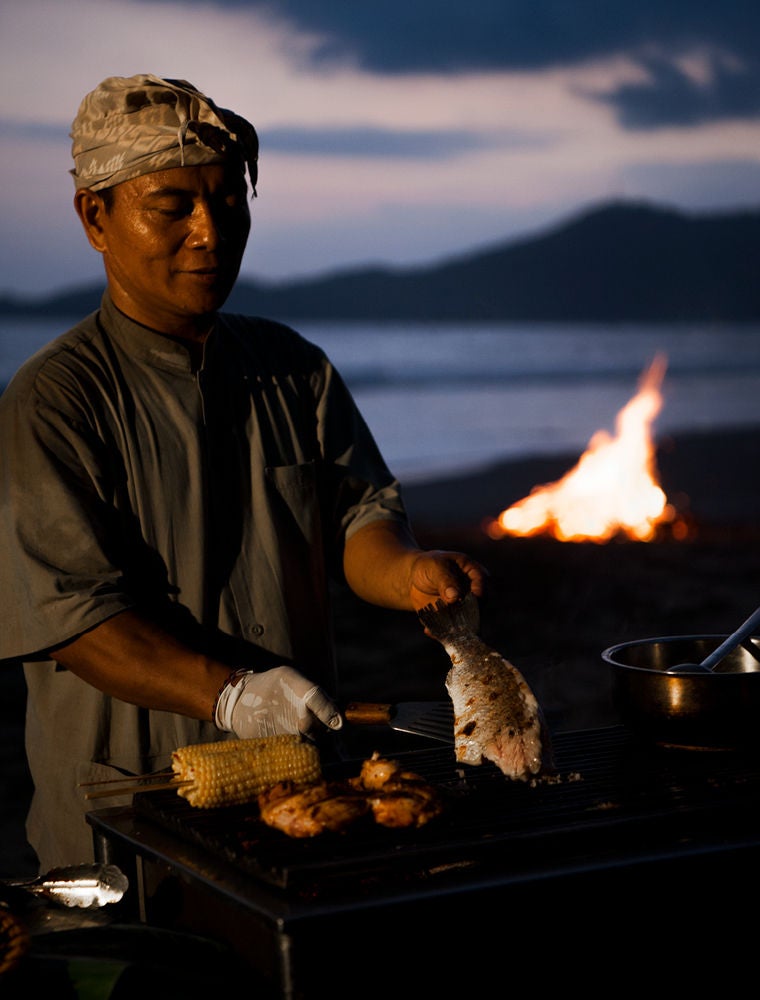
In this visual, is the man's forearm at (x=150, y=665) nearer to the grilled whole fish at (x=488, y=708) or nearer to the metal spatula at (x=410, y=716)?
the metal spatula at (x=410, y=716)

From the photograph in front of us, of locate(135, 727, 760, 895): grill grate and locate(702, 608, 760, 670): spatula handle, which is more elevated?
locate(702, 608, 760, 670): spatula handle

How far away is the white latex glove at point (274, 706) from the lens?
2789 millimetres

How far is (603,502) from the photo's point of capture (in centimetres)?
1253

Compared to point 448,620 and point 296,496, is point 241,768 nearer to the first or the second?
point 448,620

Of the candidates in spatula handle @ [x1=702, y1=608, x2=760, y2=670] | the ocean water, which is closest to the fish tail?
spatula handle @ [x1=702, y1=608, x2=760, y2=670]

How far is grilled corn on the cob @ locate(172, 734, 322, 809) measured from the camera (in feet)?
8.56

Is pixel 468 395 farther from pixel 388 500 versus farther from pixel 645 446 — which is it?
pixel 388 500

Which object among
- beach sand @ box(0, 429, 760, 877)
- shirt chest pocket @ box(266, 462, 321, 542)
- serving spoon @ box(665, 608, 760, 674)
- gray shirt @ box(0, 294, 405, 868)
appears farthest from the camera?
beach sand @ box(0, 429, 760, 877)

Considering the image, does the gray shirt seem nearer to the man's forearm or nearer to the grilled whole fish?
the man's forearm

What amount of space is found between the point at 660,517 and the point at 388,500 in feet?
33.9

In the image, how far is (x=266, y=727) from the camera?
9.39ft

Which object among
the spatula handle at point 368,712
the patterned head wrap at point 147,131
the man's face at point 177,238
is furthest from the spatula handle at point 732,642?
the patterned head wrap at point 147,131

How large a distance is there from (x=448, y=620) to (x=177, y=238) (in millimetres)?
1194

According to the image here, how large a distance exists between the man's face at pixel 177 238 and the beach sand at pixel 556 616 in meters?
4.04
